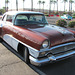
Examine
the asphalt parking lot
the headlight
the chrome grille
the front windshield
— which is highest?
the front windshield

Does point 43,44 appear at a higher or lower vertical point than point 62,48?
higher

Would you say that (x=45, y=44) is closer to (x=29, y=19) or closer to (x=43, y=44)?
(x=43, y=44)

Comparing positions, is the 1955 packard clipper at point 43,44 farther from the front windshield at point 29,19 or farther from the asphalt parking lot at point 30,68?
the front windshield at point 29,19

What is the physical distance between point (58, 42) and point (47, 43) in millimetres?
335

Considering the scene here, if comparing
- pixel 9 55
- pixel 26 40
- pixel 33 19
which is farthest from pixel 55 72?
pixel 33 19

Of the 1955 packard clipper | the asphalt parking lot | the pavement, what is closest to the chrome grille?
the 1955 packard clipper

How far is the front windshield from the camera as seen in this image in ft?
14.2

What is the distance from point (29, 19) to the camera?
4520mm

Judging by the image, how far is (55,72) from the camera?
321 cm

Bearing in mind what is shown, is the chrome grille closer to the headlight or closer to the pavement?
the headlight

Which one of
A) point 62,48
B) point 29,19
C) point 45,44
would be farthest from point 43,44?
point 29,19

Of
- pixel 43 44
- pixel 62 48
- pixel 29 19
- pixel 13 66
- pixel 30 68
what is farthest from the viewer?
pixel 29 19

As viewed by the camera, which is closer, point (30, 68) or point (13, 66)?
point (30, 68)

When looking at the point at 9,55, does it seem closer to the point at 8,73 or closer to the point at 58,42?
the point at 8,73
